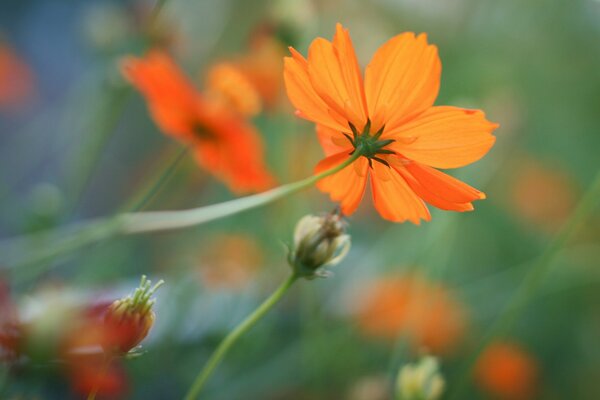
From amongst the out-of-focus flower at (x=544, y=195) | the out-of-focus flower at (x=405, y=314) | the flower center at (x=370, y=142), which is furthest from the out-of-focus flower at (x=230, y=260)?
the out-of-focus flower at (x=544, y=195)

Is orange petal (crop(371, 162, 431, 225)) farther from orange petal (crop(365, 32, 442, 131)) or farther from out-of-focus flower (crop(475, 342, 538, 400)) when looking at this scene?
out-of-focus flower (crop(475, 342, 538, 400))

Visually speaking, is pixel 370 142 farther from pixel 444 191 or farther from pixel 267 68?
pixel 267 68

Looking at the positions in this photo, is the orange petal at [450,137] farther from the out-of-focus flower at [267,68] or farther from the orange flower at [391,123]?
the out-of-focus flower at [267,68]

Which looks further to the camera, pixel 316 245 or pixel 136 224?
pixel 136 224

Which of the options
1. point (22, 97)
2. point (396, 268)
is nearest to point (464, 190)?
point (396, 268)

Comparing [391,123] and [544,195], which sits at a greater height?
[544,195]

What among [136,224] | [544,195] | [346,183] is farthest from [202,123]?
[544,195]
